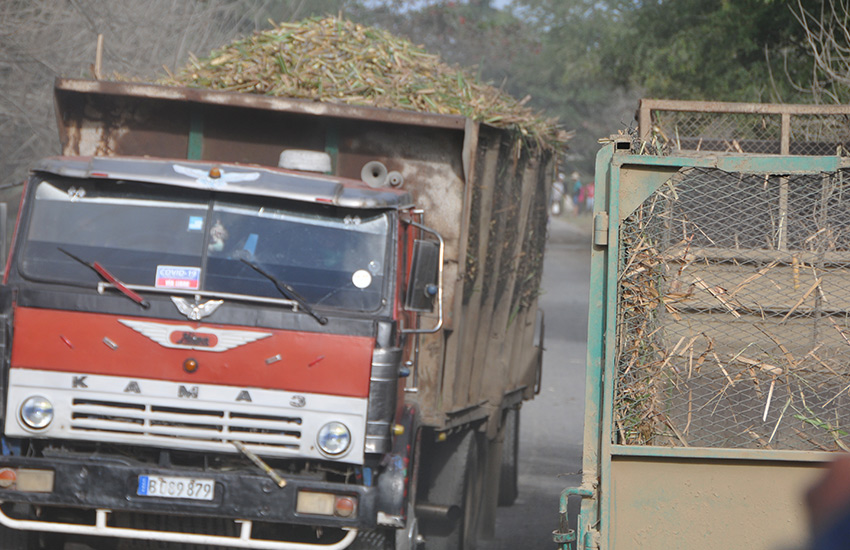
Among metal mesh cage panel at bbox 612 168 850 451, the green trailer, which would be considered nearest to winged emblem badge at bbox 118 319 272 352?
the green trailer

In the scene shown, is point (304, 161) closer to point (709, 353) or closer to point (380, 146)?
point (380, 146)

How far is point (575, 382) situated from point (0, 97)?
325 inches

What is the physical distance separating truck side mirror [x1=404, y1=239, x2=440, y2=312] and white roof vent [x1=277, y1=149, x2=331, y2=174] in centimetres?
89

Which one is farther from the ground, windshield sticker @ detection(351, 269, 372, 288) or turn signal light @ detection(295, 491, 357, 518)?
windshield sticker @ detection(351, 269, 372, 288)

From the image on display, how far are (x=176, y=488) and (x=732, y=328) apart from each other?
2.66 meters

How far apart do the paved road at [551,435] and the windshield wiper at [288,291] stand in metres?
1.43

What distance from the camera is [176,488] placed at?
16.2ft

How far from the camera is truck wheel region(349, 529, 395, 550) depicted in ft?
17.2

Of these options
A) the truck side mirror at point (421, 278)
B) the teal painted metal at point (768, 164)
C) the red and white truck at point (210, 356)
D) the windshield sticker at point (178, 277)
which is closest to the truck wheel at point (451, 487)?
the red and white truck at point (210, 356)

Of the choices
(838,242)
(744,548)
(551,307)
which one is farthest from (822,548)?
(551,307)

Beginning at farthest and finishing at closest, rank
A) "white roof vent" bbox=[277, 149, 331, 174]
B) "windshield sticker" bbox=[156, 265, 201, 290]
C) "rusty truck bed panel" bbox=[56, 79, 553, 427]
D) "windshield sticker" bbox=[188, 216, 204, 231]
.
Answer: "rusty truck bed panel" bbox=[56, 79, 553, 427]
"white roof vent" bbox=[277, 149, 331, 174]
"windshield sticker" bbox=[188, 216, 204, 231]
"windshield sticker" bbox=[156, 265, 201, 290]

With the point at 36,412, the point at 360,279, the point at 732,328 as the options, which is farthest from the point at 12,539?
the point at 732,328

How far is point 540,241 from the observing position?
9.29m

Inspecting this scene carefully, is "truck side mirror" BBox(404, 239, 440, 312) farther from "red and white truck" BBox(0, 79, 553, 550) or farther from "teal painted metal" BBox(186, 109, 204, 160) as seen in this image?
"teal painted metal" BBox(186, 109, 204, 160)
